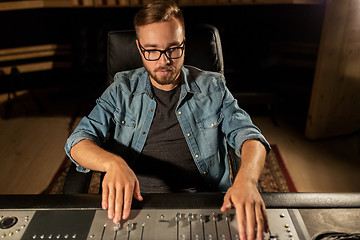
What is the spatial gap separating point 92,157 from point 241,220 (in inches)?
20.1

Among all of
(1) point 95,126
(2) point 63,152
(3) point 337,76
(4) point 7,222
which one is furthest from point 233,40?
(4) point 7,222

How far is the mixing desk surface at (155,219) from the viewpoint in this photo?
0.70 metres

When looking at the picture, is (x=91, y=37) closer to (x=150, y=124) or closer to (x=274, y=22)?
(x=274, y=22)

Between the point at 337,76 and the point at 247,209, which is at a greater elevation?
the point at 247,209

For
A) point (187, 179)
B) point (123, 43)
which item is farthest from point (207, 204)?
point (123, 43)

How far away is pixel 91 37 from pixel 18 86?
4.09 ft

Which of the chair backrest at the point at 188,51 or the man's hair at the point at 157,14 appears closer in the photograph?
the man's hair at the point at 157,14

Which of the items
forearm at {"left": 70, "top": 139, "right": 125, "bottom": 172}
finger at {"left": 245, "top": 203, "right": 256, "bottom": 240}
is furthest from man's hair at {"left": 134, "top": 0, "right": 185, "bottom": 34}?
finger at {"left": 245, "top": 203, "right": 256, "bottom": 240}

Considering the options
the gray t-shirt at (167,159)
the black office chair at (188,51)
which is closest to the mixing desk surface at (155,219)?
the gray t-shirt at (167,159)

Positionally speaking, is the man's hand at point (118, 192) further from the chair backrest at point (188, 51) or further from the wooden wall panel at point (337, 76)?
the wooden wall panel at point (337, 76)

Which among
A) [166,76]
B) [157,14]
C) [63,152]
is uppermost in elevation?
[157,14]

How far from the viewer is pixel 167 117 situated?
127 centimetres

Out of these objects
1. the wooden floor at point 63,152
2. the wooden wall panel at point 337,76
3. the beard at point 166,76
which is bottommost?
the wooden floor at point 63,152

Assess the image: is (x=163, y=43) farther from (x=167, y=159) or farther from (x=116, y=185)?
(x=116, y=185)
